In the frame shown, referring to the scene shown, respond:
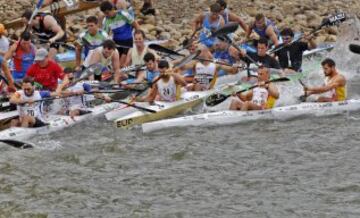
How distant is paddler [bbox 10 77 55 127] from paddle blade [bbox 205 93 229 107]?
298cm

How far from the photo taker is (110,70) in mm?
17078

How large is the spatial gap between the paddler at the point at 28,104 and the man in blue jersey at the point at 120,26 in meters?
3.70

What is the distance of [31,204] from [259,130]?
4.61 metres

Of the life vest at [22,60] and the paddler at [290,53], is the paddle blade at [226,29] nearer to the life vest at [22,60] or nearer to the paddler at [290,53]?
the paddler at [290,53]

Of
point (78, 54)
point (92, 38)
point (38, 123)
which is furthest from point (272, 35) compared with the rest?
point (38, 123)

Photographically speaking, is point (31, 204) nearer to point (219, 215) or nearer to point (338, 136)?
point (219, 215)

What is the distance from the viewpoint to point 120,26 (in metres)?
18.2

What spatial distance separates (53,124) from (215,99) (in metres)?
3.02

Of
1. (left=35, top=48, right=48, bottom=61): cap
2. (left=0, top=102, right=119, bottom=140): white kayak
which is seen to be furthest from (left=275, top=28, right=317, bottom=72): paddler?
(left=35, top=48, right=48, bottom=61): cap

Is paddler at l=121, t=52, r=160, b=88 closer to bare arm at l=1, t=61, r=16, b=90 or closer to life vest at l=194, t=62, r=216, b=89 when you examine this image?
life vest at l=194, t=62, r=216, b=89

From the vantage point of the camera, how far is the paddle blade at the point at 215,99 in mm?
16031

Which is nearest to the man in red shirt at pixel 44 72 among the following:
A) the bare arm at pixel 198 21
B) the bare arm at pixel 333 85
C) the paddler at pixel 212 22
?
the paddler at pixel 212 22

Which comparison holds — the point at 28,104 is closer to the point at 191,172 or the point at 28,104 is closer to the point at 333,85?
the point at 191,172

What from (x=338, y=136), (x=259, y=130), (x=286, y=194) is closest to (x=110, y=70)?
(x=259, y=130)
